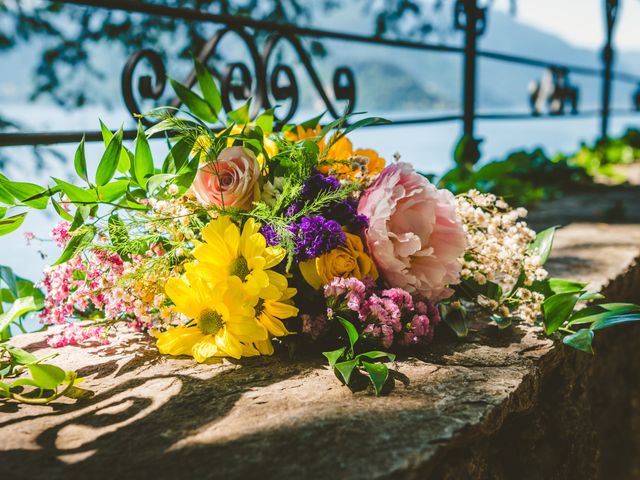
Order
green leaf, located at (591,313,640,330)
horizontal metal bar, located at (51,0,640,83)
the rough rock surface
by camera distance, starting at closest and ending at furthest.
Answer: the rough rock surface
green leaf, located at (591,313,640,330)
horizontal metal bar, located at (51,0,640,83)

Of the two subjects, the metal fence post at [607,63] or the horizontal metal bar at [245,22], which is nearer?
the horizontal metal bar at [245,22]

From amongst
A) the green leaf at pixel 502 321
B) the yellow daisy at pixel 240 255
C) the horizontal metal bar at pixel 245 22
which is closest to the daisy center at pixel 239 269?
the yellow daisy at pixel 240 255

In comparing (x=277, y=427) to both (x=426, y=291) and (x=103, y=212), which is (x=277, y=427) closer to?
(x=426, y=291)

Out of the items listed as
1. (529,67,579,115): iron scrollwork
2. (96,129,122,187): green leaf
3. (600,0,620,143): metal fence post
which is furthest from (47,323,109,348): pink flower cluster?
(600,0,620,143): metal fence post

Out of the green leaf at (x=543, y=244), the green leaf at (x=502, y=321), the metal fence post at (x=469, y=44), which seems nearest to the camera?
the green leaf at (x=502, y=321)

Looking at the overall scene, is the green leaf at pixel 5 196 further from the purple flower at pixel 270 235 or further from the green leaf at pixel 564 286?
the green leaf at pixel 564 286

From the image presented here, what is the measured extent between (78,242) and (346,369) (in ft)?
1.91

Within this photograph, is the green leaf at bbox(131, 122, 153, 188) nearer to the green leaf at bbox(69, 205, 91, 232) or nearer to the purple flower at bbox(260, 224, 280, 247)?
the green leaf at bbox(69, 205, 91, 232)

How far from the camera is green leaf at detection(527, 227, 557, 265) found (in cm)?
152

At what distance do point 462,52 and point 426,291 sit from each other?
256 cm

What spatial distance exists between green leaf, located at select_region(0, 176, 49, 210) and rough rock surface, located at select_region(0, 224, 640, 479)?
1.14 ft

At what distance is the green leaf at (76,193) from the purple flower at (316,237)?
42 centimetres

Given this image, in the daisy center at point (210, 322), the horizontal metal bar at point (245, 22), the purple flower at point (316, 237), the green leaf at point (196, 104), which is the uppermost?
the horizontal metal bar at point (245, 22)

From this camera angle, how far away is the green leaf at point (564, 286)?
1.44 meters
